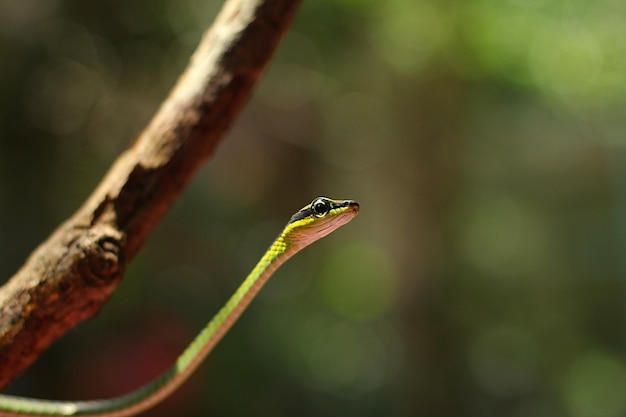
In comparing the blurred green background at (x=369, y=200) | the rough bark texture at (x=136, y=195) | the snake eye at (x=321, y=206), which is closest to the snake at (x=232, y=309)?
the snake eye at (x=321, y=206)

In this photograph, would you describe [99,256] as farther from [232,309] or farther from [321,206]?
[321,206]

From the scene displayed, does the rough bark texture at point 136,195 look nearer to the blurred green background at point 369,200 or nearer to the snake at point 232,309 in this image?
the snake at point 232,309

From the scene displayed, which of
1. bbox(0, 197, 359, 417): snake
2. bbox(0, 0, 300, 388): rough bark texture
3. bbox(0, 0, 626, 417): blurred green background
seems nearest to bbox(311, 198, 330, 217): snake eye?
bbox(0, 197, 359, 417): snake

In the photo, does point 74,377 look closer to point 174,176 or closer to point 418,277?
point 418,277

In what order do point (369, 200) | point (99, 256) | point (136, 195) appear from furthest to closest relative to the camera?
point (369, 200)
point (136, 195)
point (99, 256)

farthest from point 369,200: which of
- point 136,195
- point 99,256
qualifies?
point 99,256
